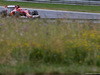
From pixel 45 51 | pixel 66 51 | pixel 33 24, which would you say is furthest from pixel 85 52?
pixel 33 24

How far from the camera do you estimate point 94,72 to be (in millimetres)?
5234

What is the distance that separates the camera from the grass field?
17.9 ft

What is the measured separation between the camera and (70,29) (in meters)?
7.41

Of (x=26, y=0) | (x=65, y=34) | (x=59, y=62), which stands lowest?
(x=26, y=0)

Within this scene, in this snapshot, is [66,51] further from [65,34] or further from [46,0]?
[46,0]

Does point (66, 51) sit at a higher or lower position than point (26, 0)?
higher

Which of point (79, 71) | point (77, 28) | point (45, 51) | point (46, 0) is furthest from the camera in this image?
point (46, 0)

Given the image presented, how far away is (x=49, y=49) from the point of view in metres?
6.31

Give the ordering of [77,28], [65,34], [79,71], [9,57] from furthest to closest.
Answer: [77,28] < [65,34] < [9,57] < [79,71]

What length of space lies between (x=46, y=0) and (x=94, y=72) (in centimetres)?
2979

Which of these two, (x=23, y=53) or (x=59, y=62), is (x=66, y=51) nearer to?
(x=59, y=62)

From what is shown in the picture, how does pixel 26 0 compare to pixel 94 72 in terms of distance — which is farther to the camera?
pixel 26 0

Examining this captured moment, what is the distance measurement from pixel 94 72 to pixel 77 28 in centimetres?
272

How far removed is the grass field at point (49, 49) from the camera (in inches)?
215
